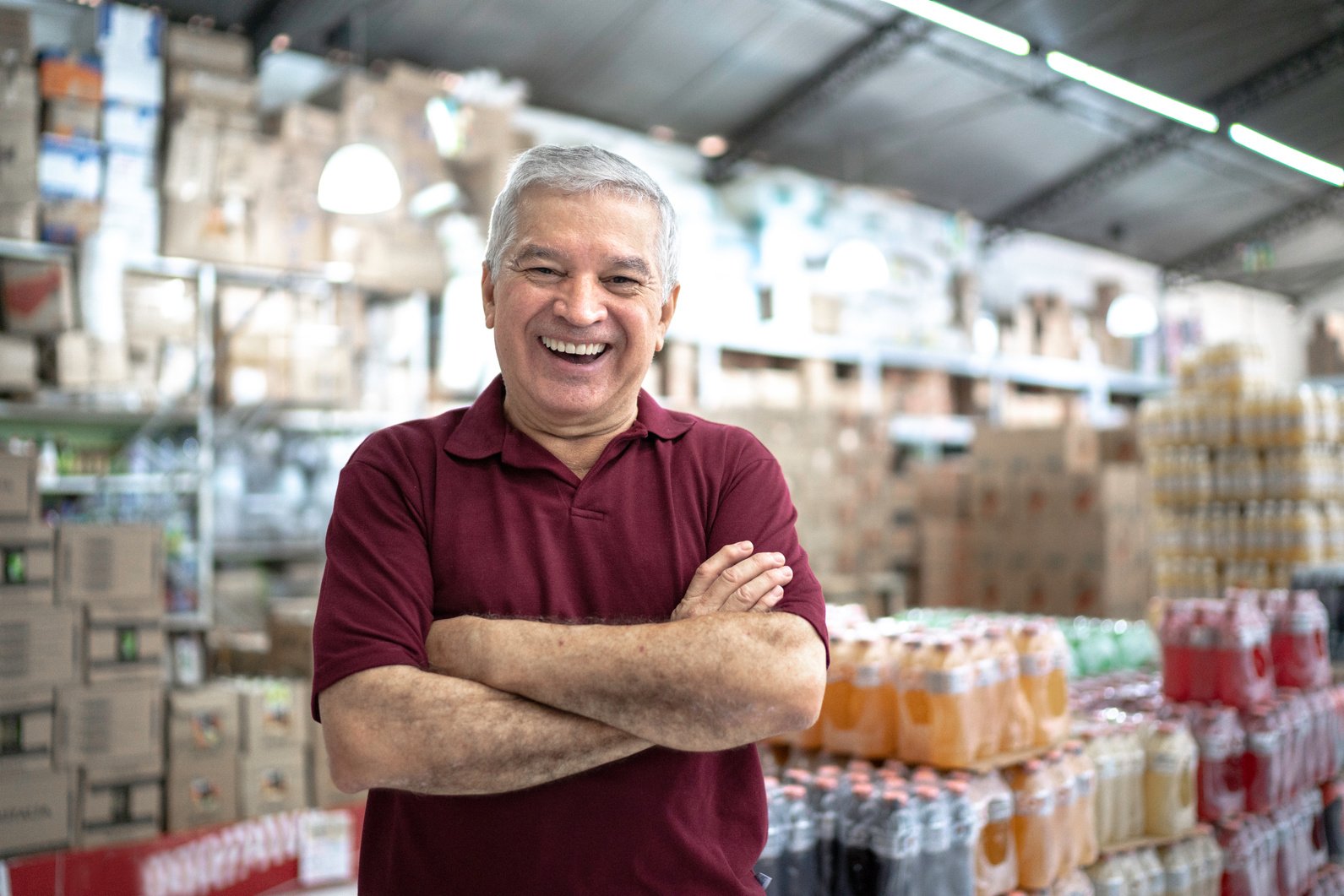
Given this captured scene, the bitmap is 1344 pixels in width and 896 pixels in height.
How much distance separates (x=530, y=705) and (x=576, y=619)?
148mm

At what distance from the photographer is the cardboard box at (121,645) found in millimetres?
4109

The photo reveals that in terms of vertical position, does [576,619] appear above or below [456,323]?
below

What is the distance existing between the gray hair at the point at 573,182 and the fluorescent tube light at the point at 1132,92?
762cm

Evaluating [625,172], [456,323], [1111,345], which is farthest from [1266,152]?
[625,172]

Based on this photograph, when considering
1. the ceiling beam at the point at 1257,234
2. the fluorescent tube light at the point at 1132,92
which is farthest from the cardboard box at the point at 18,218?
the ceiling beam at the point at 1257,234

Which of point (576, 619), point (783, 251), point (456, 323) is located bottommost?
point (576, 619)

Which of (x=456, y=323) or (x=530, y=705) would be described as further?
(x=456, y=323)

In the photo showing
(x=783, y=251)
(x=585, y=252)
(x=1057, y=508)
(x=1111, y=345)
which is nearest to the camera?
(x=585, y=252)

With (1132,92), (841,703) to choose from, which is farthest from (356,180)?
(1132,92)

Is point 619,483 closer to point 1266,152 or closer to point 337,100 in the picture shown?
point 337,100

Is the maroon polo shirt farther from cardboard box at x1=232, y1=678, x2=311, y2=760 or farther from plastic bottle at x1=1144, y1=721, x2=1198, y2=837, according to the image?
cardboard box at x1=232, y1=678, x2=311, y2=760

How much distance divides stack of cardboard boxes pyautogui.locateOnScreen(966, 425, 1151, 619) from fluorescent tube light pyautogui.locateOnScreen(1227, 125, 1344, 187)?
4.21m

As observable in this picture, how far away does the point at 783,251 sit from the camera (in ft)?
29.5

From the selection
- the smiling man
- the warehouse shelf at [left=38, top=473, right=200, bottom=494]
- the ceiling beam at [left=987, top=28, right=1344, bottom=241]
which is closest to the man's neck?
the smiling man
